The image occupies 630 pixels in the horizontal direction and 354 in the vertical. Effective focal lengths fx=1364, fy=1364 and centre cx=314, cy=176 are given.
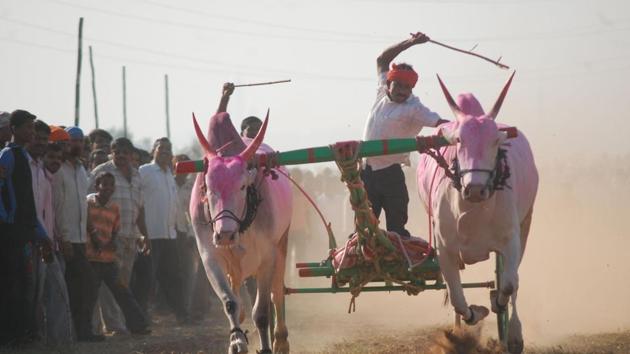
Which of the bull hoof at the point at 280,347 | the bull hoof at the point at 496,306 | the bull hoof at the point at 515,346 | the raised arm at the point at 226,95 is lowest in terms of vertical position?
the bull hoof at the point at 280,347

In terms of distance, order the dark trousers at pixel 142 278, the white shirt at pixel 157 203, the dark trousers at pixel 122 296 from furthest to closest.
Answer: the white shirt at pixel 157 203 → the dark trousers at pixel 142 278 → the dark trousers at pixel 122 296

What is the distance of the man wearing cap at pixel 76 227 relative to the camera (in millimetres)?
13102

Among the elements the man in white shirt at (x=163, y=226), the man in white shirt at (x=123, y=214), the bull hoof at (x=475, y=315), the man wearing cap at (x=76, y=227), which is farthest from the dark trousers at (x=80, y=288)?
the bull hoof at (x=475, y=315)

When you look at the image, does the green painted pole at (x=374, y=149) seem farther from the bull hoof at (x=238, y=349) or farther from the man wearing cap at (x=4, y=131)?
the man wearing cap at (x=4, y=131)

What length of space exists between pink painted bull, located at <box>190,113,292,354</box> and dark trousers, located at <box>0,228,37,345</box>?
1.42 meters

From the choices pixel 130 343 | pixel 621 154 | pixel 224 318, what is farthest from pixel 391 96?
pixel 621 154

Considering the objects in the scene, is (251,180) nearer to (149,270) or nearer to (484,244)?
(484,244)

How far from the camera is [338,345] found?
13117 millimetres

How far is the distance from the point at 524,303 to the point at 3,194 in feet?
26.7

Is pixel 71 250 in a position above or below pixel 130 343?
above

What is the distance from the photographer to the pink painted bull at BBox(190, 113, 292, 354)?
10195 mm

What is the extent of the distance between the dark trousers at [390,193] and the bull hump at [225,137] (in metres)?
1.39

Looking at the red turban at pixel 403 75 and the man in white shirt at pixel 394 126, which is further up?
the red turban at pixel 403 75

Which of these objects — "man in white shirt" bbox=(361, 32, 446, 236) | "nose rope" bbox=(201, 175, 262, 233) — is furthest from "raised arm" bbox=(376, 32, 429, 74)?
"nose rope" bbox=(201, 175, 262, 233)
